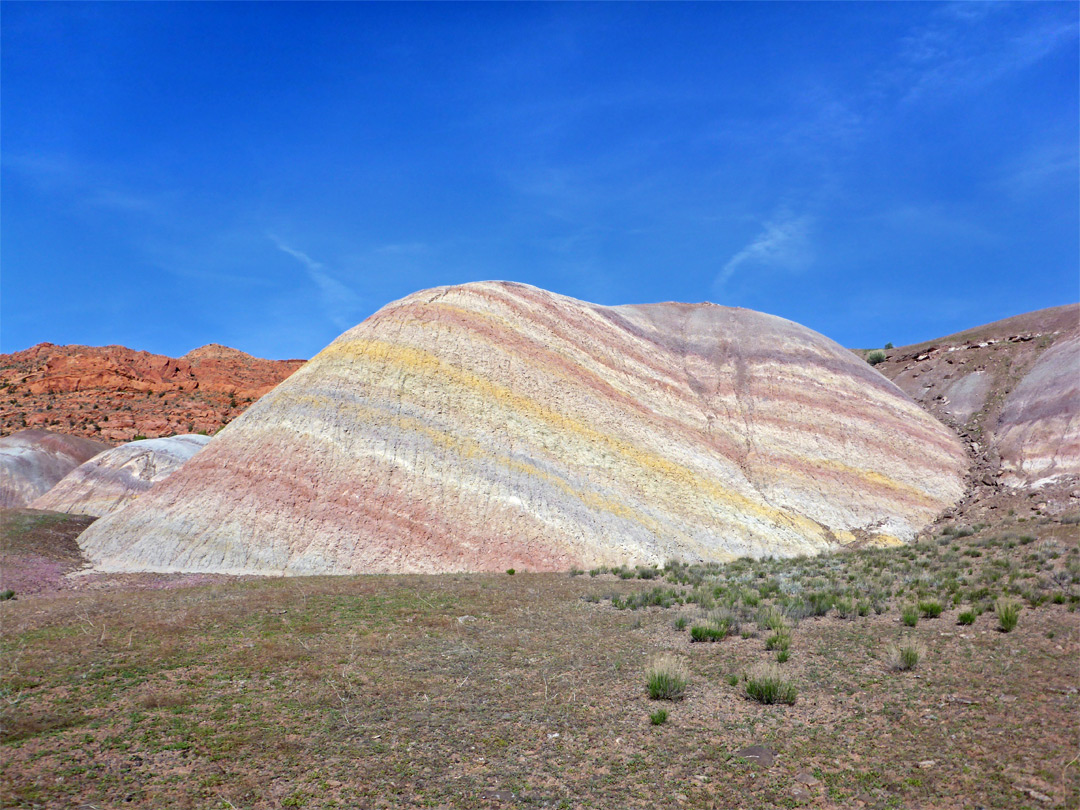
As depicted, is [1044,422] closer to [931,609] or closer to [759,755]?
[931,609]

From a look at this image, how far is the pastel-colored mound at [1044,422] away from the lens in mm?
34344

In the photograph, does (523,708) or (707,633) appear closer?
(523,708)

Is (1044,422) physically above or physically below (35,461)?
above

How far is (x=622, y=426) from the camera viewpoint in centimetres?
3534

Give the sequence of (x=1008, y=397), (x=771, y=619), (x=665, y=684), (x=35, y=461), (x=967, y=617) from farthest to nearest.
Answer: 1. (x=35, y=461)
2. (x=1008, y=397)
3. (x=771, y=619)
4. (x=967, y=617)
5. (x=665, y=684)

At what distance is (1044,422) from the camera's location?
36.8 metres

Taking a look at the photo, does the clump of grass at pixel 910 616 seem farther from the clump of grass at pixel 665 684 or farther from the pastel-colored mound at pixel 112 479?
the pastel-colored mound at pixel 112 479

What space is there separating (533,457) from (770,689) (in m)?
22.2

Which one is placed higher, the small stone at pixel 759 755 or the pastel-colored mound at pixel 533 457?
the pastel-colored mound at pixel 533 457

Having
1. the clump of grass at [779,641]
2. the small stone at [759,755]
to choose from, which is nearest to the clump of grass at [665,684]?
the small stone at [759,755]

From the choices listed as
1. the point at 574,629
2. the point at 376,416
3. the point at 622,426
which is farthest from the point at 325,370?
the point at 574,629

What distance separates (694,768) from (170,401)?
69.0 m

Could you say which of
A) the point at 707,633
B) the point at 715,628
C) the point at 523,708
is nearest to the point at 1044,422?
the point at 715,628

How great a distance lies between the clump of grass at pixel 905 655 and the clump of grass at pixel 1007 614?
6.03 ft
